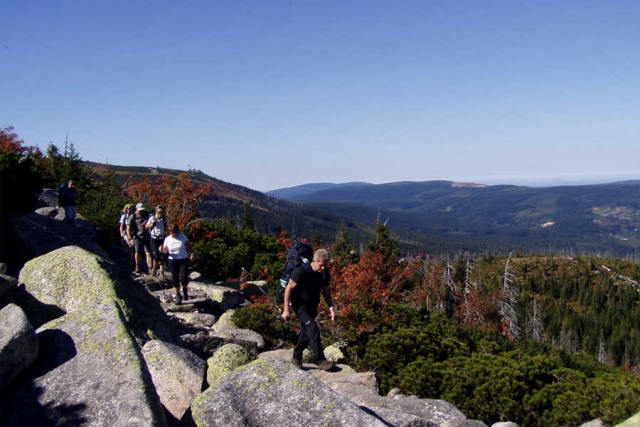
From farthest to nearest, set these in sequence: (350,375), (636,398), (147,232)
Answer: (147,232)
(636,398)
(350,375)

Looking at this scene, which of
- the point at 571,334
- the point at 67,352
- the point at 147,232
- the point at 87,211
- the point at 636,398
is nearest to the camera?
the point at 67,352

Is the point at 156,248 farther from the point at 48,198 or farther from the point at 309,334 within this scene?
the point at 48,198

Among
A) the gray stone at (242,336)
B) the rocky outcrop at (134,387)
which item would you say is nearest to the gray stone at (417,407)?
the rocky outcrop at (134,387)

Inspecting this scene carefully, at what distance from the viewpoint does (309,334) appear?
8.84m

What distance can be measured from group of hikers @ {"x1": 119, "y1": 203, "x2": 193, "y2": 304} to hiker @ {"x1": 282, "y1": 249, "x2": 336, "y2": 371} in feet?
18.9

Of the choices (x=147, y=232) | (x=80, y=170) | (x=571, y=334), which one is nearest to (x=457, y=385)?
(x=147, y=232)

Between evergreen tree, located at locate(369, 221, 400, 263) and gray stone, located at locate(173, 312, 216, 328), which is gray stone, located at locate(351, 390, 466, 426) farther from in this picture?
evergreen tree, located at locate(369, 221, 400, 263)

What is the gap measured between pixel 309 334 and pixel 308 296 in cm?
68

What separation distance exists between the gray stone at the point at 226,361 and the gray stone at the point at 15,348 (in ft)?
10.7

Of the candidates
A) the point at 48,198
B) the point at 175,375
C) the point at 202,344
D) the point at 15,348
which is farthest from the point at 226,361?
the point at 48,198

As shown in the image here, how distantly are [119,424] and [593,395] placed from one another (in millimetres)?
11283

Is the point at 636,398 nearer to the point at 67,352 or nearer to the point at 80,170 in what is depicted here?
the point at 67,352

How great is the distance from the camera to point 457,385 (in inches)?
448

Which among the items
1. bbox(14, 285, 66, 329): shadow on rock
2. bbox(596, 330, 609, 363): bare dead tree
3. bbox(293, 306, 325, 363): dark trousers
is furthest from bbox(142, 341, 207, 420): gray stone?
bbox(596, 330, 609, 363): bare dead tree
